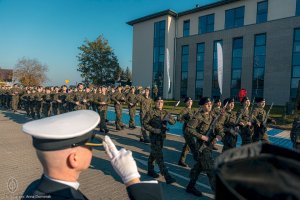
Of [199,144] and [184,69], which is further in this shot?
[184,69]

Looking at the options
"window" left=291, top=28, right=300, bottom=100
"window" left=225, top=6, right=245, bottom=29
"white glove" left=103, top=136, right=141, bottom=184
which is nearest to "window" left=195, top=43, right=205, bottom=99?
"window" left=225, top=6, right=245, bottom=29

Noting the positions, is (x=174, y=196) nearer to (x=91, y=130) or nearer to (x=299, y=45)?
(x=91, y=130)

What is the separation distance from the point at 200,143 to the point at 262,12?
24.2 meters

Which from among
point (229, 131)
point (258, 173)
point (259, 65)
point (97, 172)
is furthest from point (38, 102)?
point (259, 65)

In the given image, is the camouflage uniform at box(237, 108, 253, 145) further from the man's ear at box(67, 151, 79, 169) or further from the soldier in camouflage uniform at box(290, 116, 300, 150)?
the man's ear at box(67, 151, 79, 169)

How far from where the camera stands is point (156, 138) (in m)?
6.02

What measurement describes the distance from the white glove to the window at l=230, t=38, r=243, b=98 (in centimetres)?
2689

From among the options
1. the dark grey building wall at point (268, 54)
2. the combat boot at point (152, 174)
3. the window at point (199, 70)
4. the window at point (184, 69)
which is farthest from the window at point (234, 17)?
the combat boot at point (152, 174)

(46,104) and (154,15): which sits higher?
(154,15)

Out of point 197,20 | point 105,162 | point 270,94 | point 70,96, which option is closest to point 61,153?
point 105,162

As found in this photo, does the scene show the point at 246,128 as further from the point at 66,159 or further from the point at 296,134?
the point at 66,159

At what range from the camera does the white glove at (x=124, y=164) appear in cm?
158

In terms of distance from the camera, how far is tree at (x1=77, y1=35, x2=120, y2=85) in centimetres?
3656

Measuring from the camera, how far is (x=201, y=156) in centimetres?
511
